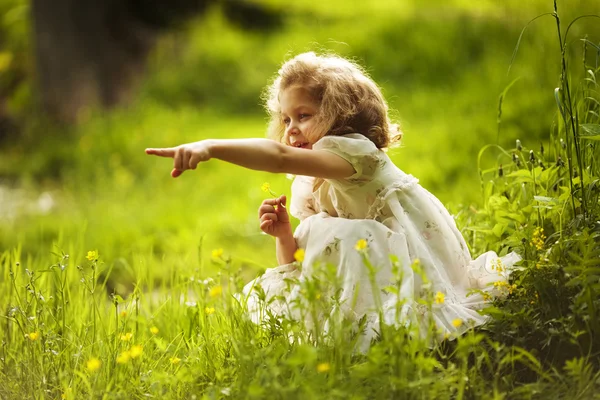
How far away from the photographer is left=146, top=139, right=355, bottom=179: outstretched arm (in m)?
1.97

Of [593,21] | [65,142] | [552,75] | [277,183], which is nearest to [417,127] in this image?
[277,183]

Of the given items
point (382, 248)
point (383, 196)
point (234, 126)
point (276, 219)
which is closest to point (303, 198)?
point (276, 219)

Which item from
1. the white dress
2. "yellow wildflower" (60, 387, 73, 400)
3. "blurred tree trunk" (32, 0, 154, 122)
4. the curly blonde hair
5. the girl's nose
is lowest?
"yellow wildflower" (60, 387, 73, 400)

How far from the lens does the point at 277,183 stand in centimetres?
579

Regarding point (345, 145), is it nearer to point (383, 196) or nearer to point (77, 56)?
point (383, 196)

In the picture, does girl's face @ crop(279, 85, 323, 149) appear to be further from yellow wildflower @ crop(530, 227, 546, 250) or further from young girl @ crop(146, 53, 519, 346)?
yellow wildflower @ crop(530, 227, 546, 250)

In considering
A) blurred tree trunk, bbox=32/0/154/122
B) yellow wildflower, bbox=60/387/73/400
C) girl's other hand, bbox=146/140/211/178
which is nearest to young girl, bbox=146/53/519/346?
girl's other hand, bbox=146/140/211/178

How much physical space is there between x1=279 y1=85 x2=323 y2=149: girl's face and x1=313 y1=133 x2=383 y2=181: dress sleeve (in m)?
0.13

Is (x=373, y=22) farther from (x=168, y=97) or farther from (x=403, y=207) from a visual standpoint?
(x=403, y=207)

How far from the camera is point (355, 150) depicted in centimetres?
238

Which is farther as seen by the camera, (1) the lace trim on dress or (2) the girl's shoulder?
(1) the lace trim on dress

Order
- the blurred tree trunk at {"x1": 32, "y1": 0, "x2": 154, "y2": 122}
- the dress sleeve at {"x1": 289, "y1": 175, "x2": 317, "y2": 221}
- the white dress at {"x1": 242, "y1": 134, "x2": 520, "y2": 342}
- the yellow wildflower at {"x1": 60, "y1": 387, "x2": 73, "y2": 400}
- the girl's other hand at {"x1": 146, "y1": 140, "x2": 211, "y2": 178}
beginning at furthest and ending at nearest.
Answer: the blurred tree trunk at {"x1": 32, "y1": 0, "x2": 154, "y2": 122}
the dress sleeve at {"x1": 289, "y1": 175, "x2": 317, "y2": 221}
the white dress at {"x1": 242, "y1": 134, "x2": 520, "y2": 342}
the yellow wildflower at {"x1": 60, "y1": 387, "x2": 73, "y2": 400}
the girl's other hand at {"x1": 146, "y1": 140, "x2": 211, "y2": 178}

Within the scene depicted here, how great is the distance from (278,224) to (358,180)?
1.01 ft

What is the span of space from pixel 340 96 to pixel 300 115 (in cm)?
16
